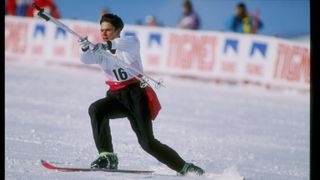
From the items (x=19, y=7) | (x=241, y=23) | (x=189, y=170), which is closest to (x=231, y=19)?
(x=241, y=23)

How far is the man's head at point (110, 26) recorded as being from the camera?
16.9ft

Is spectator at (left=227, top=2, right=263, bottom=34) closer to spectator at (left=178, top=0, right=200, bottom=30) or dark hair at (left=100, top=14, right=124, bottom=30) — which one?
spectator at (left=178, top=0, right=200, bottom=30)

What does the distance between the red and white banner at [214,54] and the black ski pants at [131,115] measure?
10099 mm

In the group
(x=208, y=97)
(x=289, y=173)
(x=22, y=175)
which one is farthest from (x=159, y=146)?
(x=208, y=97)

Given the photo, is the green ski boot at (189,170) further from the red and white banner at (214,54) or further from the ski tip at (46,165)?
the red and white banner at (214,54)

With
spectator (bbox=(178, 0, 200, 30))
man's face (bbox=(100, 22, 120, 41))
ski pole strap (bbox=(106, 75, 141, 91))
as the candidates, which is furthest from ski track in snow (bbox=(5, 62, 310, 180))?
spectator (bbox=(178, 0, 200, 30))

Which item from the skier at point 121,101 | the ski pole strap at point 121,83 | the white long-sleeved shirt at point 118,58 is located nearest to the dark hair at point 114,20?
the skier at point 121,101

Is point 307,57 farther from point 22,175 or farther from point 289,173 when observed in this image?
point 22,175

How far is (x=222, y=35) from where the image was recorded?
1566 centimetres

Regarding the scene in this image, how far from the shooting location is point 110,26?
5160 mm

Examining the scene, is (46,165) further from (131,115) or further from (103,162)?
(131,115)

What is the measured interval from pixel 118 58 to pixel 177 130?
3.58 m

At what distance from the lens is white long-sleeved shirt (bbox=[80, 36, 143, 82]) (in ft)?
16.5

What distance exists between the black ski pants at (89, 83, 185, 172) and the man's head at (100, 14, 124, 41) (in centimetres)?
42
